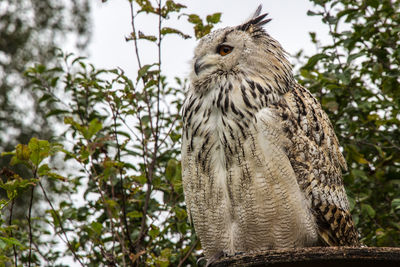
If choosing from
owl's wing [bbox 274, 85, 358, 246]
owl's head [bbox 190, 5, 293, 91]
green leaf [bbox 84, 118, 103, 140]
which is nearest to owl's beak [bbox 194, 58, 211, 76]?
owl's head [bbox 190, 5, 293, 91]

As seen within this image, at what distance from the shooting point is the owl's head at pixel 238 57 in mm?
3404

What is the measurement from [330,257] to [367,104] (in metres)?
2.09

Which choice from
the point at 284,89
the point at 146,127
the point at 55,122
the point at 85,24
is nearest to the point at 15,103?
the point at 55,122

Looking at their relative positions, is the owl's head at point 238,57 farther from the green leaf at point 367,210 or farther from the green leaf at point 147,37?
the green leaf at point 367,210

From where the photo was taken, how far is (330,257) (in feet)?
6.73

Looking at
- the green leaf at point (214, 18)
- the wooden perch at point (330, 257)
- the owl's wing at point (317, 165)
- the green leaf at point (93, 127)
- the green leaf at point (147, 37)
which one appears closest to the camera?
the wooden perch at point (330, 257)

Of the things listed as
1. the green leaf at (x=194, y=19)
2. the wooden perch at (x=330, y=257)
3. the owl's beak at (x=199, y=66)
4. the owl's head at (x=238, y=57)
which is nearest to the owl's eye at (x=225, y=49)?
the owl's head at (x=238, y=57)

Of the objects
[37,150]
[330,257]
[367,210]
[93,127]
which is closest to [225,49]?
[93,127]

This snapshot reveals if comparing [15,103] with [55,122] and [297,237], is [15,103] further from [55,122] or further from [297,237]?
[297,237]

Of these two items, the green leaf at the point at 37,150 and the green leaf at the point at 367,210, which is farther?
the green leaf at the point at 367,210

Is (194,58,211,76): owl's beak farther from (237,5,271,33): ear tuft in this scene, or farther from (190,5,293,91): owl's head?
(237,5,271,33): ear tuft

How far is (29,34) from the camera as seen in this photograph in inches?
377

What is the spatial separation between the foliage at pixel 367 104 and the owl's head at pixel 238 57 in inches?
25.1

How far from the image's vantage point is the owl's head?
3.40 metres
